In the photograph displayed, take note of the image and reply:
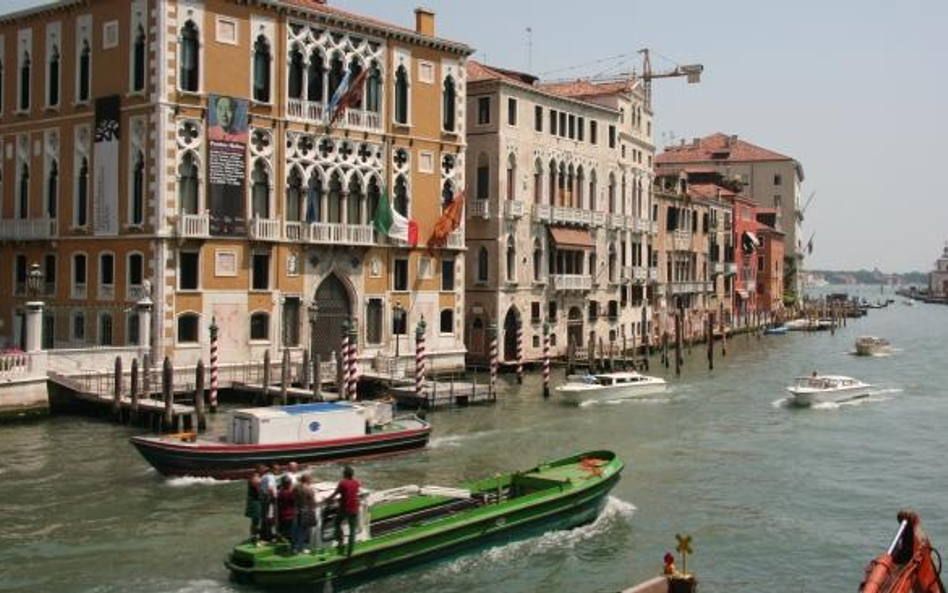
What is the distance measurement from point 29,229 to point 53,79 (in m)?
4.50

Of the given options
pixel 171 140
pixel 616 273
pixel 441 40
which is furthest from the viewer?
pixel 616 273

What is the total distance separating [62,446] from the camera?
24016mm

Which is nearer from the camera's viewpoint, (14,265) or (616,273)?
(14,265)

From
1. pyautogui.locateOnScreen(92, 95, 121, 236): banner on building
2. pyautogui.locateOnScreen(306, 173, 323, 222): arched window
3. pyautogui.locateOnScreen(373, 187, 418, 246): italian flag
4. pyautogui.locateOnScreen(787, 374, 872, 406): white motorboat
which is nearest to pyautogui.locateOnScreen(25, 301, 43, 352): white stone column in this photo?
pyautogui.locateOnScreen(92, 95, 121, 236): banner on building

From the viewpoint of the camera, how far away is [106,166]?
31.8 metres

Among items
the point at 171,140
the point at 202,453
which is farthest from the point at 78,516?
the point at 171,140

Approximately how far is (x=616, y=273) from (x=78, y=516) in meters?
34.9

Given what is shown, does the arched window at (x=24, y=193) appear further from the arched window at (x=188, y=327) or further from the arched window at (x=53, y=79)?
the arched window at (x=188, y=327)

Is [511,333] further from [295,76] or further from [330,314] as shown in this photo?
[295,76]

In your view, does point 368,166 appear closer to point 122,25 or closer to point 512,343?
point 122,25

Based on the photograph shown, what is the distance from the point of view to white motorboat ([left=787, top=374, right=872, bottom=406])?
34.5 meters

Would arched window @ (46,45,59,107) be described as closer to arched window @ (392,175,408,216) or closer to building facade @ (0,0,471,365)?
building facade @ (0,0,471,365)

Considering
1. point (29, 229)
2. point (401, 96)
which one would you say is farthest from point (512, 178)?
point (29, 229)

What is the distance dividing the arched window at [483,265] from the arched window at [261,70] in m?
12.3
